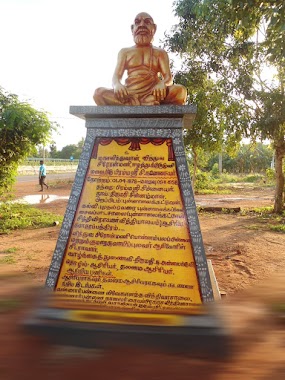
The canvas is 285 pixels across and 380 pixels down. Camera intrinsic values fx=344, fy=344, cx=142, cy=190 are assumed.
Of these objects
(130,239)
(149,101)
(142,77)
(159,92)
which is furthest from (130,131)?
(130,239)

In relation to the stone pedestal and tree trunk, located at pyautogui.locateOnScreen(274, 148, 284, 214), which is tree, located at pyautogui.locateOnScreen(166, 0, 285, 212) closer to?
tree trunk, located at pyautogui.locateOnScreen(274, 148, 284, 214)

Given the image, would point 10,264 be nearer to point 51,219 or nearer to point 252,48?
point 51,219

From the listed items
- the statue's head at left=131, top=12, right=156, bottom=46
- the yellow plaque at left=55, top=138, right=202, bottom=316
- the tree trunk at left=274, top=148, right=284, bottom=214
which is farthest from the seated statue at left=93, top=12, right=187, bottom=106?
the tree trunk at left=274, top=148, right=284, bottom=214

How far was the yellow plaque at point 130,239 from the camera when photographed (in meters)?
2.93

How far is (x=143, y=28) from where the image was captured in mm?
3436

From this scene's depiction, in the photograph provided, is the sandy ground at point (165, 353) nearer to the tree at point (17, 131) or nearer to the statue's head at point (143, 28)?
the statue's head at point (143, 28)

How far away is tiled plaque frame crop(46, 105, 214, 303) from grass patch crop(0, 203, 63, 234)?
4.92 meters

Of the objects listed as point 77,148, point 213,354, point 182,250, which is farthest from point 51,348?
point 77,148

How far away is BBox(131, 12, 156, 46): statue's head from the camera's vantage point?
11.2 ft

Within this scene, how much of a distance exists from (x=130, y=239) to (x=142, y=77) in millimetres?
1633

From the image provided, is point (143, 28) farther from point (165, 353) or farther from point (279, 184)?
point (279, 184)

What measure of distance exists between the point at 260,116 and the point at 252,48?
1802 millimetres

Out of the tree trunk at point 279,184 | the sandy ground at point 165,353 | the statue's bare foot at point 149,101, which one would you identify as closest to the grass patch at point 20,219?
the sandy ground at point 165,353

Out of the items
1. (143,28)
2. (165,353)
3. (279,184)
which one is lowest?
(165,353)
